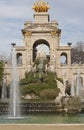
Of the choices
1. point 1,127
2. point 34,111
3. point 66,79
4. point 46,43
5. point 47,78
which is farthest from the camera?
point 46,43

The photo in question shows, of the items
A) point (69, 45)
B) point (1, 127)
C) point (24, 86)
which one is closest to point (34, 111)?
point (24, 86)

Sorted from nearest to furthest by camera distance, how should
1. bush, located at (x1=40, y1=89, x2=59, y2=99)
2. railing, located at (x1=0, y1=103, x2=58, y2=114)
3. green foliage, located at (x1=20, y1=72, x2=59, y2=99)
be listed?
railing, located at (x1=0, y1=103, x2=58, y2=114) < bush, located at (x1=40, y1=89, x2=59, y2=99) < green foliage, located at (x1=20, y1=72, x2=59, y2=99)

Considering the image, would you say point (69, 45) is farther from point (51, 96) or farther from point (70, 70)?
point (51, 96)

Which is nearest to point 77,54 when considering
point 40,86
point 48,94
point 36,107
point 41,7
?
point 41,7

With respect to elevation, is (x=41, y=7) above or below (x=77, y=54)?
above

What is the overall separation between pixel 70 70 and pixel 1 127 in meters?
71.6

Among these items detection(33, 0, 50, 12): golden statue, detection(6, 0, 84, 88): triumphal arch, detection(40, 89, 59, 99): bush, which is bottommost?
detection(40, 89, 59, 99): bush

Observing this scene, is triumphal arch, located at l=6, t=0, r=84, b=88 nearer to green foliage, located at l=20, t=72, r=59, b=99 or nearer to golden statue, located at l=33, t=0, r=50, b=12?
golden statue, located at l=33, t=0, r=50, b=12

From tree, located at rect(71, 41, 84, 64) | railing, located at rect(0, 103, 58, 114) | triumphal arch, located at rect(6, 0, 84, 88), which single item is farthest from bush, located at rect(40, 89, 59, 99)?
tree, located at rect(71, 41, 84, 64)

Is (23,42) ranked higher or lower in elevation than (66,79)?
higher

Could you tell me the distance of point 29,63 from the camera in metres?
79.4

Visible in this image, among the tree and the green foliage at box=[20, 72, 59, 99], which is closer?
the green foliage at box=[20, 72, 59, 99]

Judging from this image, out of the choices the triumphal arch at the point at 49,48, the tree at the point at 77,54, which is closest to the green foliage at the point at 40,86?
the triumphal arch at the point at 49,48

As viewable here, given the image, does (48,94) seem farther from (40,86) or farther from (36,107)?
(36,107)
